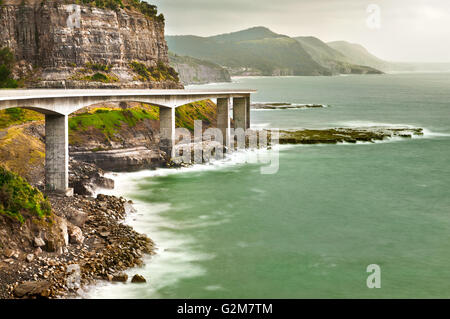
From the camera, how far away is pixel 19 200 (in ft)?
106

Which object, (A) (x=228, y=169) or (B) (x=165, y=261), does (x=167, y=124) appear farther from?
(B) (x=165, y=261)

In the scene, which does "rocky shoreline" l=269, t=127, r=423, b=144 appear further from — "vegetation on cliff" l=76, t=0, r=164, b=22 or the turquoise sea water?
"vegetation on cliff" l=76, t=0, r=164, b=22

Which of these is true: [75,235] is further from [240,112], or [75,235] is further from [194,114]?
[240,112]

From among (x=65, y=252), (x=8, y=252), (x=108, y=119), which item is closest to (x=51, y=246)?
(x=65, y=252)

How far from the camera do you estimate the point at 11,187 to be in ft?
108

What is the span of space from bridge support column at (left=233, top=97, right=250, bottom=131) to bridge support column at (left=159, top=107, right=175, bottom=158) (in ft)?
68.3

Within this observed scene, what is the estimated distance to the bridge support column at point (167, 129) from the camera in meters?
66.8

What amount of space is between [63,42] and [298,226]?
54.2m

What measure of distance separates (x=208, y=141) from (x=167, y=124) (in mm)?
7737

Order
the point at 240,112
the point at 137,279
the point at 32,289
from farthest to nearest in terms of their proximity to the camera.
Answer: the point at 240,112, the point at 137,279, the point at 32,289

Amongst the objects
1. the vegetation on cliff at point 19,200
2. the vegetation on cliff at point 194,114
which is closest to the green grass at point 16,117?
the vegetation on cliff at point 194,114

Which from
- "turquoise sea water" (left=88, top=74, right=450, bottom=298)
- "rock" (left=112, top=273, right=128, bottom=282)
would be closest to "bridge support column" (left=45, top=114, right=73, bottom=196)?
→ "turquoise sea water" (left=88, top=74, right=450, bottom=298)

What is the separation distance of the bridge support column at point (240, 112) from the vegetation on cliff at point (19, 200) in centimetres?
5426
